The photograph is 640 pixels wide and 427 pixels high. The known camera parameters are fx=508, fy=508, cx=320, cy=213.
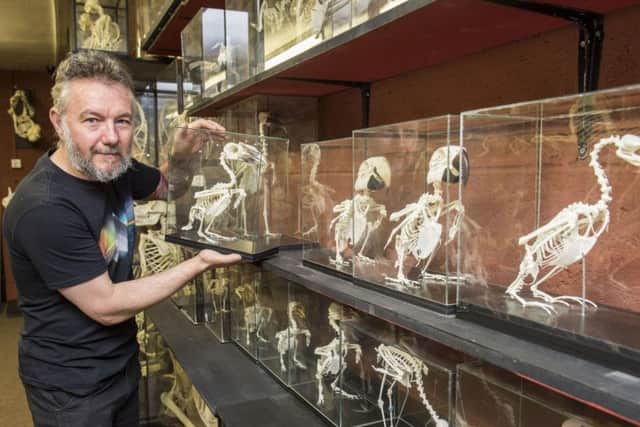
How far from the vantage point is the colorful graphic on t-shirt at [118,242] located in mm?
1449

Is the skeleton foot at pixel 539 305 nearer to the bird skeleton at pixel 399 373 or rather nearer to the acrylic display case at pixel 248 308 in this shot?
the bird skeleton at pixel 399 373

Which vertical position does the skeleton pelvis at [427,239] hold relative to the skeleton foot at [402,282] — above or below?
above

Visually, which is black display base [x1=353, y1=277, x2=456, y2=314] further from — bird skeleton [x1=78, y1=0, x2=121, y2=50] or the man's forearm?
bird skeleton [x1=78, y1=0, x2=121, y2=50]

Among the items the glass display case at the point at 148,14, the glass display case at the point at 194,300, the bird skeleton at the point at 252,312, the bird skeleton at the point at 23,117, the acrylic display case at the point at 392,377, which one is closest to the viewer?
the acrylic display case at the point at 392,377

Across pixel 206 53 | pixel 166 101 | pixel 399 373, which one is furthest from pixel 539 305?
pixel 166 101

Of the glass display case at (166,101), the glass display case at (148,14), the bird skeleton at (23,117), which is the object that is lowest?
the glass display case at (166,101)

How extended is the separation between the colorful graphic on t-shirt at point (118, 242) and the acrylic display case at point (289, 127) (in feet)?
1.72

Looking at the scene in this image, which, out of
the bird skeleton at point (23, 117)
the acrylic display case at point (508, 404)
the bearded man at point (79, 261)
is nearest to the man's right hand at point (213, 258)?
the bearded man at point (79, 261)

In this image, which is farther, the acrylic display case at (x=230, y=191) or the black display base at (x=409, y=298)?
the acrylic display case at (x=230, y=191)

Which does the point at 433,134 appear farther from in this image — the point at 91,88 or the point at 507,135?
the point at 91,88

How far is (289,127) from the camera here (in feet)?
6.44

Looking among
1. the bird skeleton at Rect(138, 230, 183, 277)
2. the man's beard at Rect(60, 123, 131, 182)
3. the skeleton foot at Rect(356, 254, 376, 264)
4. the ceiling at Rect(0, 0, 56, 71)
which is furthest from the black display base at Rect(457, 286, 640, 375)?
the ceiling at Rect(0, 0, 56, 71)

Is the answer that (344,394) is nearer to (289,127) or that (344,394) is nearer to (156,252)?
(289,127)

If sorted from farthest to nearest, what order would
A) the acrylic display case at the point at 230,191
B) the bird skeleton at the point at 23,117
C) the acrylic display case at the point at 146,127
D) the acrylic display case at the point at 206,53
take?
the bird skeleton at the point at 23,117 < the acrylic display case at the point at 146,127 < the acrylic display case at the point at 206,53 < the acrylic display case at the point at 230,191
